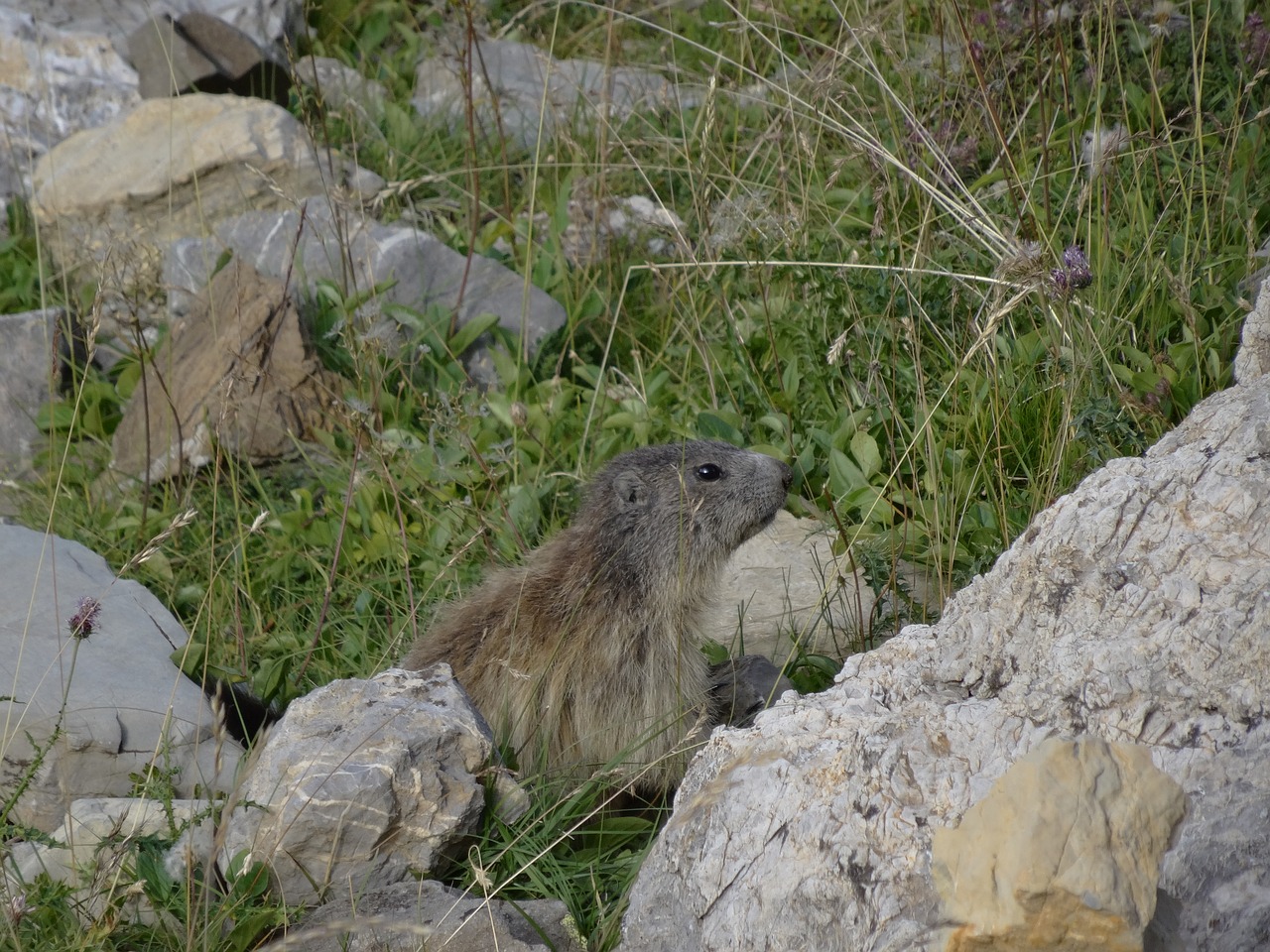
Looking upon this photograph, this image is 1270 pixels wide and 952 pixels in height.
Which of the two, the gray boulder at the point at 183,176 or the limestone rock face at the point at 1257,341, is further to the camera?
the gray boulder at the point at 183,176

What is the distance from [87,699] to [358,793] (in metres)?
1.30

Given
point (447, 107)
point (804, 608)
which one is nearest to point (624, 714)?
point (804, 608)

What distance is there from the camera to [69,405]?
6543 mm

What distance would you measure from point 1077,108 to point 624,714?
3529mm

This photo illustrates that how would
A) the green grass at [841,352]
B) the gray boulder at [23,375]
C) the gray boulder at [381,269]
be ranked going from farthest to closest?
the gray boulder at [381,269] → the gray boulder at [23,375] → the green grass at [841,352]

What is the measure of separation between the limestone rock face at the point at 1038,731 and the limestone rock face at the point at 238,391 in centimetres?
364

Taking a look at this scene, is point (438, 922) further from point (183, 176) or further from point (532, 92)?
point (532, 92)

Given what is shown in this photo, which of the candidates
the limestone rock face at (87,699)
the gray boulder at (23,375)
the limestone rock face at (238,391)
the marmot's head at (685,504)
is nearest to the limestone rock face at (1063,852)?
the limestone rock face at (87,699)

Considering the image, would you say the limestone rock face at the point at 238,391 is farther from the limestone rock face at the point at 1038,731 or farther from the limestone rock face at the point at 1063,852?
the limestone rock face at the point at 1063,852

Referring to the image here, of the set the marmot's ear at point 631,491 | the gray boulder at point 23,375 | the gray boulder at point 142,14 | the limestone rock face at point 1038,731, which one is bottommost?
the gray boulder at point 23,375

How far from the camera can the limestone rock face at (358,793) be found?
130 inches

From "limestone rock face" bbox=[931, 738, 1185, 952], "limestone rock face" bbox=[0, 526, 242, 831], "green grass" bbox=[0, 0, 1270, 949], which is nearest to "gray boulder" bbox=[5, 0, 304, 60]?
"green grass" bbox=[0, 0, 1270, 949]

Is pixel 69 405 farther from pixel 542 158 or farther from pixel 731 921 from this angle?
pixel 731 921

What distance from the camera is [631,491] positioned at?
4.86 m
